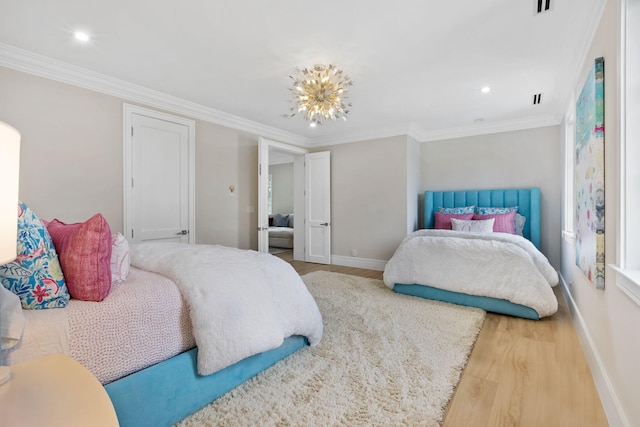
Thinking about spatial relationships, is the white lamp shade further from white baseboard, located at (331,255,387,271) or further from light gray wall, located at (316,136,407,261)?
white baseboard, located at (331,255,387,271)

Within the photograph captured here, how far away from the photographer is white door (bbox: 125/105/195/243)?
334 cm

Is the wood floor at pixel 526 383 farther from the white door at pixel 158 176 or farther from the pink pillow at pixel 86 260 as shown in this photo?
the white door at pixel 158 176

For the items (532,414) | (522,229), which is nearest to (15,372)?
(532,414)

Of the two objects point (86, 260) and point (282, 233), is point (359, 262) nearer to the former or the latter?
point (282, 233)

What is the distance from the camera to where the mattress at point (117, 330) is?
115 cm

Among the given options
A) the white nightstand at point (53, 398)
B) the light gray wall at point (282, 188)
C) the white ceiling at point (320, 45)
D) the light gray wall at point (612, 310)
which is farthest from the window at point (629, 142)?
the light gray wall at point (282, 188)

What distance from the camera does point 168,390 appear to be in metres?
1.45

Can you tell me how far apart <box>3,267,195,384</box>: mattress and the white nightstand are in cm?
32

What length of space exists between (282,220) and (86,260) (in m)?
7.10

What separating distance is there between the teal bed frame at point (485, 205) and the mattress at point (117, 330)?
8.68 ft

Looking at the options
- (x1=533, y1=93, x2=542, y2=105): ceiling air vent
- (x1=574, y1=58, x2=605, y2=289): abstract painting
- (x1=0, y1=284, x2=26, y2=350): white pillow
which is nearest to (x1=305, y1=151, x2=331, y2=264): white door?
(x1=533, y1=93, x2=542, y2=105): ceiling air vent

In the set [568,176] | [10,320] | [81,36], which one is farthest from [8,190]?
[568,176]

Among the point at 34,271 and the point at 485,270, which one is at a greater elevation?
the point at 34,271

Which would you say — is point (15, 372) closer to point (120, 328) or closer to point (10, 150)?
point (120, 328)
